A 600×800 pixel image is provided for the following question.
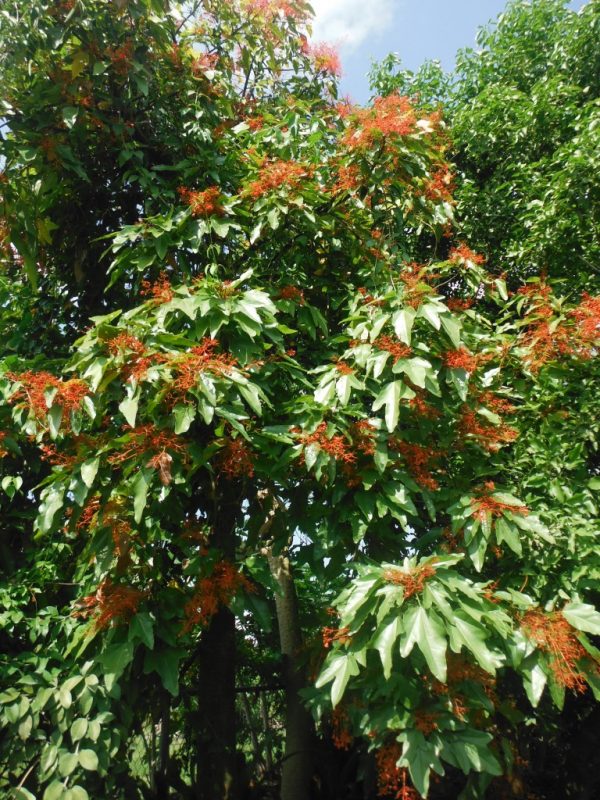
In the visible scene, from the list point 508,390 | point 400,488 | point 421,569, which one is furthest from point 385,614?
point 508,390

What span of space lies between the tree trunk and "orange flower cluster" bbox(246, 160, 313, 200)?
5.68 feet

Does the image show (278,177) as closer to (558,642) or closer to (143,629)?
(143,629)

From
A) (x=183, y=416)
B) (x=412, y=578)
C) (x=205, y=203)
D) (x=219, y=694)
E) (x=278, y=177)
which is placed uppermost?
(x=278, y=177)

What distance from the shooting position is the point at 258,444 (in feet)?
7.50

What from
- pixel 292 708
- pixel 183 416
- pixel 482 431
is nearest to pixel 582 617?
pixel 482 431

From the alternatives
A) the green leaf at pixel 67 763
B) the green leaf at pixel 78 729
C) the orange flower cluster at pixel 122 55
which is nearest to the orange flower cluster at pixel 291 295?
the orange flower cluster at pixel 122 55

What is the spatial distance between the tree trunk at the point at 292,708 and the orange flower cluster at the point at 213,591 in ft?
2.93

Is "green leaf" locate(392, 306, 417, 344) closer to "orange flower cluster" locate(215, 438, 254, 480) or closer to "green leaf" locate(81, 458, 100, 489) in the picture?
"orange flower cluster" locate(215, 438, 254, 480)

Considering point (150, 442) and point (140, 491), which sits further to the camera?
point (150, 442)

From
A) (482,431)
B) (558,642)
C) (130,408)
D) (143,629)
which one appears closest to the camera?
(130,408)

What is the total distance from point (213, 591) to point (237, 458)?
49 centimetres

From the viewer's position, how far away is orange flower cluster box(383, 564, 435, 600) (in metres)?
1.81

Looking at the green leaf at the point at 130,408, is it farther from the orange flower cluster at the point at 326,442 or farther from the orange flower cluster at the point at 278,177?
the orange flower cluster at the point at 278,177

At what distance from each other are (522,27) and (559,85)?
0.91 meters
